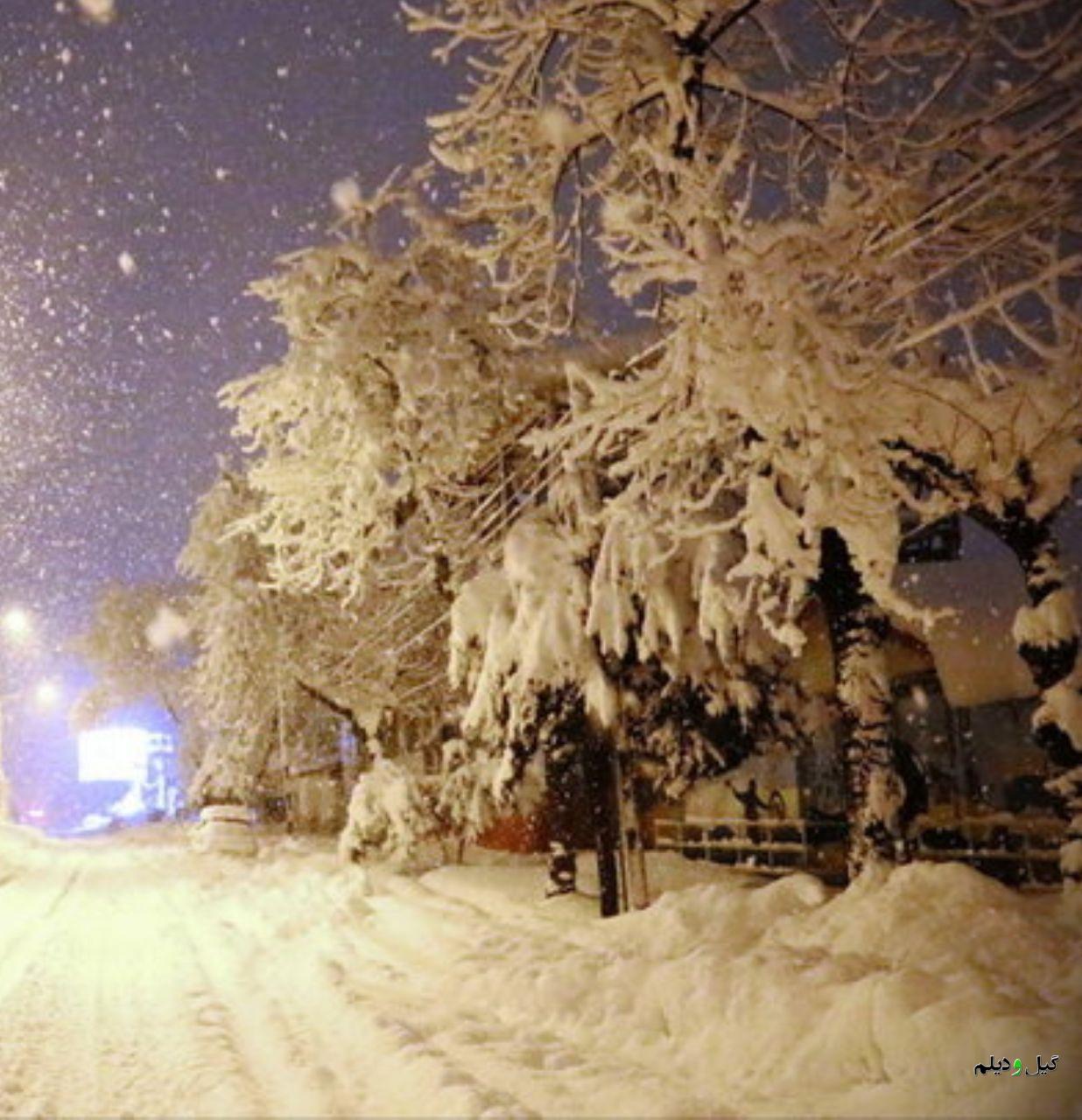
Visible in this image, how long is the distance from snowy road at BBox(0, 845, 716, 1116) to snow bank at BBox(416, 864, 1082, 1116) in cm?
37

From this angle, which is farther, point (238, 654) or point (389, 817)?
point (238, 654)

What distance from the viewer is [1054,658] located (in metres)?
8.09

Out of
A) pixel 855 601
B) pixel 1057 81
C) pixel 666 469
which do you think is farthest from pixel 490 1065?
pixel 1057 81

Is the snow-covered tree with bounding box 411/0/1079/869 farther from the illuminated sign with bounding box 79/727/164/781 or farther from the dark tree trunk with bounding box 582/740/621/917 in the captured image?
the illuminated sign with bounding box 79/727/164/781

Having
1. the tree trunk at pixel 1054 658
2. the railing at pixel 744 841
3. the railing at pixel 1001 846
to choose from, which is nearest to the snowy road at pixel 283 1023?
the tree trunk at pixel 1054 658

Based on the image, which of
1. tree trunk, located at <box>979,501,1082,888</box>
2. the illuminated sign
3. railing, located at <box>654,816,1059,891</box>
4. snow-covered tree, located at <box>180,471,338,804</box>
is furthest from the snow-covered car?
the illuminated sign

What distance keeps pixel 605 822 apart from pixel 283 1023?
5.18 metres

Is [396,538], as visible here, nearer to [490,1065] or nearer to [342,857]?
[342,857]

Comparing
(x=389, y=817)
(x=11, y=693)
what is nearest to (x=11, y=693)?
(x=11, y=693)

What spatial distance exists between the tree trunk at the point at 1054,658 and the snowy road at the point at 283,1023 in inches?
164

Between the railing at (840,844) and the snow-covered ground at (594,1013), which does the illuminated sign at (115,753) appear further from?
the snow-covered ground at (594,1013)

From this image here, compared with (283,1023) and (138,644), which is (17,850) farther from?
(283,1023)

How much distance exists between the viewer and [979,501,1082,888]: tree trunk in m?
7.90

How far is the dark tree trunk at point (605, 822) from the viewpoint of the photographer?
37.4 feet
